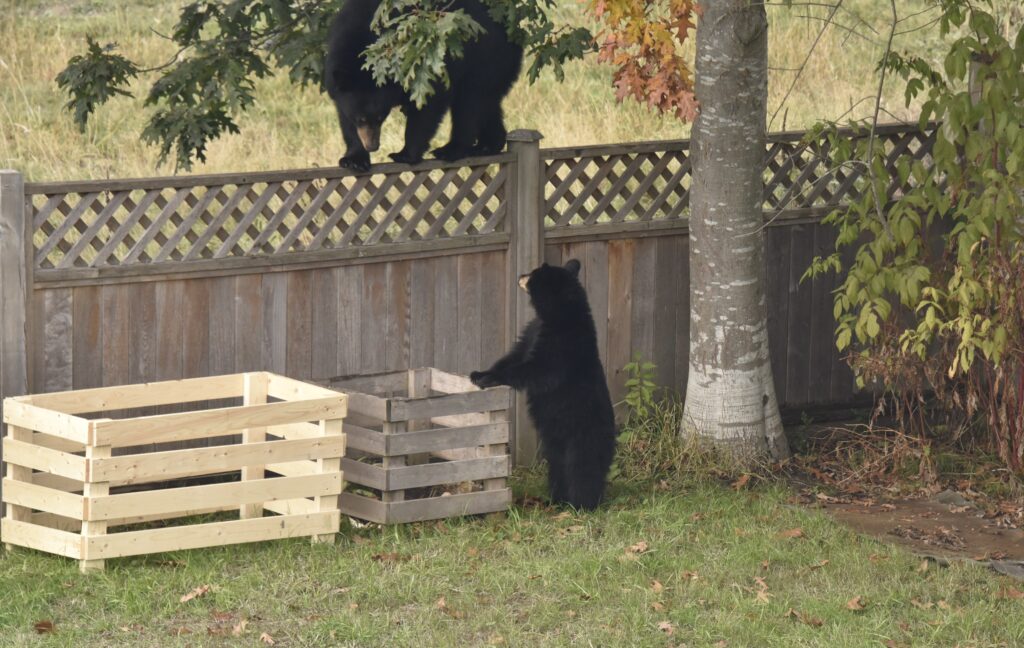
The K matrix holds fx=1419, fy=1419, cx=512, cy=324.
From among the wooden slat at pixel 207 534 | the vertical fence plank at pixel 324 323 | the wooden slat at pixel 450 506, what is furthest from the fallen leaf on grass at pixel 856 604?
the vertical fence plank at pixel 324 323

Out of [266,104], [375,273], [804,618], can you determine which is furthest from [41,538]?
[266,104]

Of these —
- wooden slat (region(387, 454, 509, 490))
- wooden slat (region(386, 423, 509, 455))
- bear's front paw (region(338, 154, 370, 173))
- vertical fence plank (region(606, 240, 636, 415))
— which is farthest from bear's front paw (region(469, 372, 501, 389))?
vertical fence plank (region(606, 240, 636, 415))

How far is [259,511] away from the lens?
6.25 meters

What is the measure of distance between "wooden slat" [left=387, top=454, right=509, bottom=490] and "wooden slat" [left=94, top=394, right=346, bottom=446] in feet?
1.29

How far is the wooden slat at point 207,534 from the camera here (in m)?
5.51

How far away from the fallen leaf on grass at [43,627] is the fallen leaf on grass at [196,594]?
0.47 m

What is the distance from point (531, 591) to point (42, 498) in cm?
198

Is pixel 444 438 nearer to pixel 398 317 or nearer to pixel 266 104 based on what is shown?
pixel 398 317

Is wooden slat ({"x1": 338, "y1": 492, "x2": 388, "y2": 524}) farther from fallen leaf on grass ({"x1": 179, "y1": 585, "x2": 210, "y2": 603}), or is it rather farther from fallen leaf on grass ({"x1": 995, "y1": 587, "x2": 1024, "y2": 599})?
fallen leaf on grass ({"x1": 995, "y1": 587, "x2": 1024, "y2": 599})

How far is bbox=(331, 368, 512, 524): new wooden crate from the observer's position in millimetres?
6105

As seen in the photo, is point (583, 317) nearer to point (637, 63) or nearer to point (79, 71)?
point (637, 63)

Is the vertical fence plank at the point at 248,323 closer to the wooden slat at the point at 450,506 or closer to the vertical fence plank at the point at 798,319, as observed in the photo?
the wooden slat at the point at 450,506

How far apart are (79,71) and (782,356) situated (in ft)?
13.5

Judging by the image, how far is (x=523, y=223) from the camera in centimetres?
728
